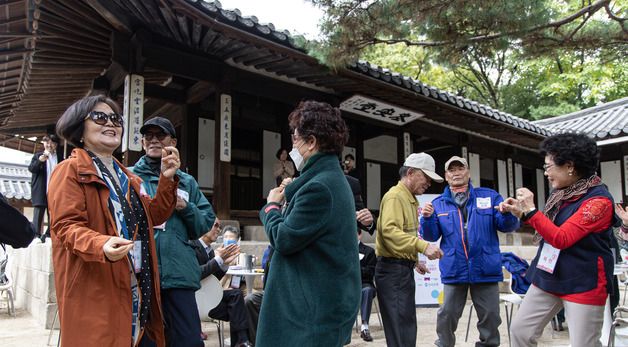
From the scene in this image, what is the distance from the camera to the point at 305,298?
7.36ft

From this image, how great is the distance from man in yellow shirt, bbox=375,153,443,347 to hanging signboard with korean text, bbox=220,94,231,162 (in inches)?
161

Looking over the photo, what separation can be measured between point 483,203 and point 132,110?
5057 mm

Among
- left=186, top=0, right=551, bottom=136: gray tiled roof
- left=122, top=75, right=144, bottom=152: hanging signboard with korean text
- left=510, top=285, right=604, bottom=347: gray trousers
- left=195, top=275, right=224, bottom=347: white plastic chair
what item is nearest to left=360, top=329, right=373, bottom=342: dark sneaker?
left=195, top=275, right=224, bottom=347: white plastic chair

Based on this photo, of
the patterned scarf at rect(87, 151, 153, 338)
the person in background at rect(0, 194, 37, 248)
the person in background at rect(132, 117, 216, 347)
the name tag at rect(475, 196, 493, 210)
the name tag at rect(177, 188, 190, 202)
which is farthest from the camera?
the name tag at rect(475, 196, 493, 210)

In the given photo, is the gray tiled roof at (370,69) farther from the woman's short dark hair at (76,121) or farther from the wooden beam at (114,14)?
the woman's short dark hair at (76,121)

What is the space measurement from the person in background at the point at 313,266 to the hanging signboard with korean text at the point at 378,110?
6.63 m

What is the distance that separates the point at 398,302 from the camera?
13.2ft

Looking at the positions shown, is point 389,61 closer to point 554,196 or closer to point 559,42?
point 559,42

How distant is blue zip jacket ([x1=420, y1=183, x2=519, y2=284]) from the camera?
4098 mm

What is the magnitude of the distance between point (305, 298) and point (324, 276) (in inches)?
5.3

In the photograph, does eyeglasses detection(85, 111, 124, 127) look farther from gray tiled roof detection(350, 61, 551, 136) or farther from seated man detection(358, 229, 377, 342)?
gray tiled roof detection(350, 61, 551, 136)

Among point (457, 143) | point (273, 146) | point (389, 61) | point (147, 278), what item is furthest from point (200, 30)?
point (389, 61)

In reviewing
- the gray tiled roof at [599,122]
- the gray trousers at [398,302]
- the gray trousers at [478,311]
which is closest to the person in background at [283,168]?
the gray trousers at [398,302]

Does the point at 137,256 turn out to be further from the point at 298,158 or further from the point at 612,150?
the point at 612,150
